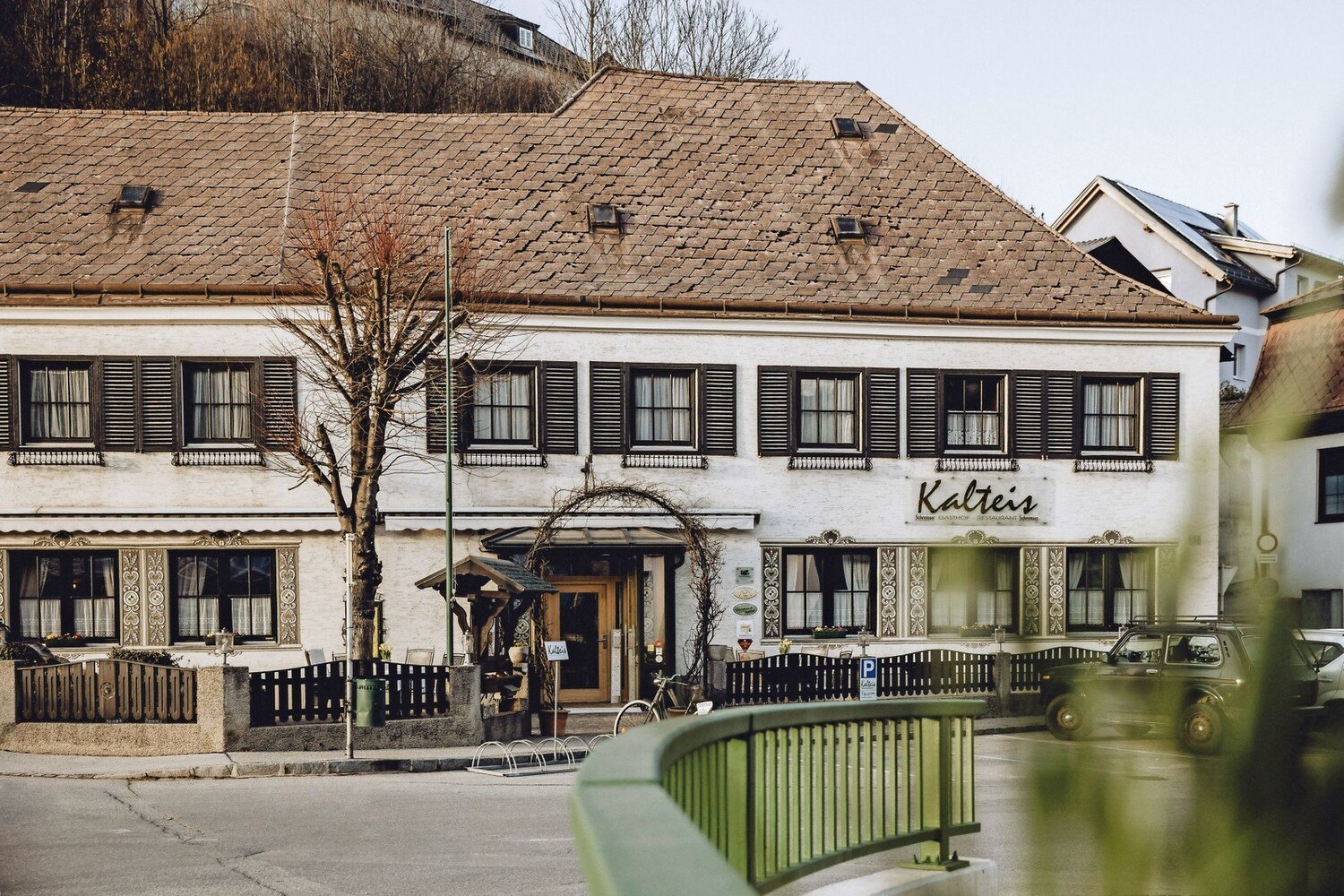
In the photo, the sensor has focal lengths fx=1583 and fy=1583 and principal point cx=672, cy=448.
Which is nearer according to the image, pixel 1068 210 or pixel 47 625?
pixel 47 625

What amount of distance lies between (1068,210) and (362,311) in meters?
40.7

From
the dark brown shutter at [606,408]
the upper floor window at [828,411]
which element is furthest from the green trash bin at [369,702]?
the upper floor window at [828,411]

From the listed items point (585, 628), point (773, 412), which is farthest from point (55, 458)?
point (773, 412)

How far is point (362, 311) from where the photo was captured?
23984 millimetres

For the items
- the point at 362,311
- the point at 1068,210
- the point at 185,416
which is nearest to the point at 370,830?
the point at 362,311

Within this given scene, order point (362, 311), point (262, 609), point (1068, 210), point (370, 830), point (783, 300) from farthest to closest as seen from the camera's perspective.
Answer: point (1068, 210) → point (783, 300) → point (262, 609) → point (362, 311) → point (370, 830)

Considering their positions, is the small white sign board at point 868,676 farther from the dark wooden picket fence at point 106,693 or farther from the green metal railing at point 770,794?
the green metal railing at point 770,794

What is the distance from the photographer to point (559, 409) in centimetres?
2666

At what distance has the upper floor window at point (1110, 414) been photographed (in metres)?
28.6

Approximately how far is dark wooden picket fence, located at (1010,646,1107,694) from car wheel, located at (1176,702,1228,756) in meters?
0.14

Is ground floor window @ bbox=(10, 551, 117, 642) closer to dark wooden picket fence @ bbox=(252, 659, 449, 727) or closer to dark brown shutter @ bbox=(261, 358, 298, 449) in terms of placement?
dark brown shutter @ bbox=(261, 358, 298, 449)

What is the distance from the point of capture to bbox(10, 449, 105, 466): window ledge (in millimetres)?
25312

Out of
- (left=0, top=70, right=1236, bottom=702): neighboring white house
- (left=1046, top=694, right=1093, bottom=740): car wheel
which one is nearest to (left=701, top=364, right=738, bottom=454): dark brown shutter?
(left=0, top=70, right=1236, bottom=702): neighboring white house

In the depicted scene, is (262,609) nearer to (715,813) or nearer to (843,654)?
(843,654)
